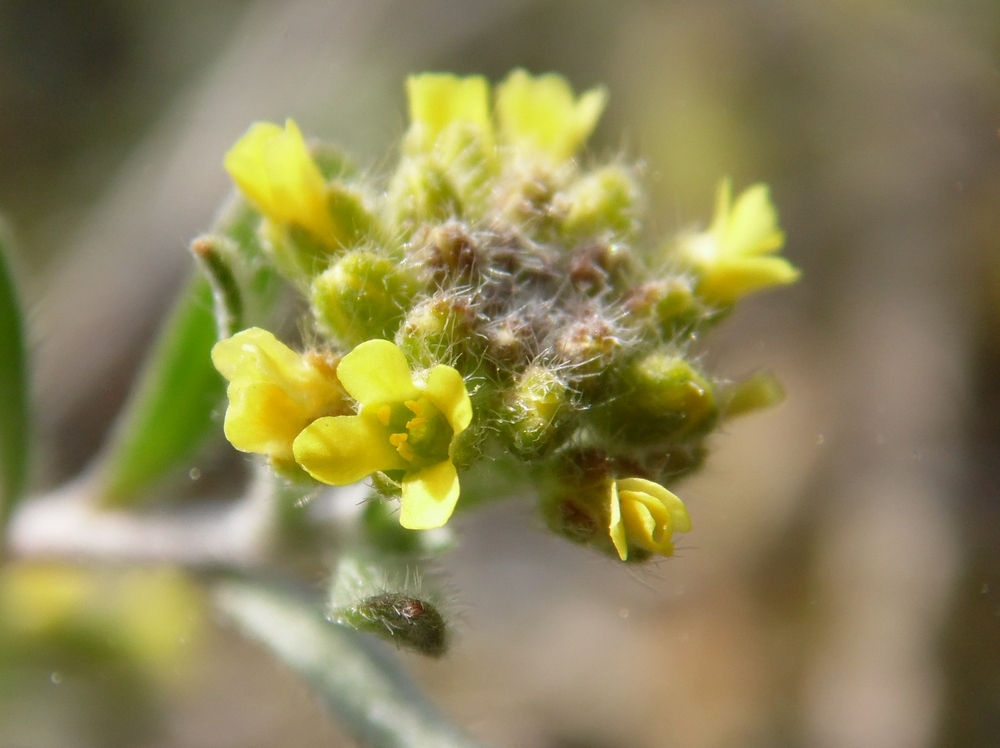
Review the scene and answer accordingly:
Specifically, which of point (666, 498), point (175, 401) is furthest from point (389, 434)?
point (175, 401)

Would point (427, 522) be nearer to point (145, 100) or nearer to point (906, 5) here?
point (145, 100)

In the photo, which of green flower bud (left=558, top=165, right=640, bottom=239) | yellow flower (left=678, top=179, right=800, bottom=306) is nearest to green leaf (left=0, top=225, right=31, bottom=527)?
green flower bud (left=558, top=165, right=640, bottom=239)

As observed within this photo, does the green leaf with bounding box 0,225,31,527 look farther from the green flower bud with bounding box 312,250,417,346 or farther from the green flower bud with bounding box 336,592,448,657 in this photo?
the green flower bud with bounding box 336,592,448,657

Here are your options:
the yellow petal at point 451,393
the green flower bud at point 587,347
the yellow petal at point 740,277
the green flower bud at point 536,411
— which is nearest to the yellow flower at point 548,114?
the yellow petal at point 740,277

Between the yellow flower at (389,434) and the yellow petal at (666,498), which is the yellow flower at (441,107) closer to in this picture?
the yellow flower at (389,434)

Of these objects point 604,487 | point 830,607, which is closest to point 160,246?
point 604,487
